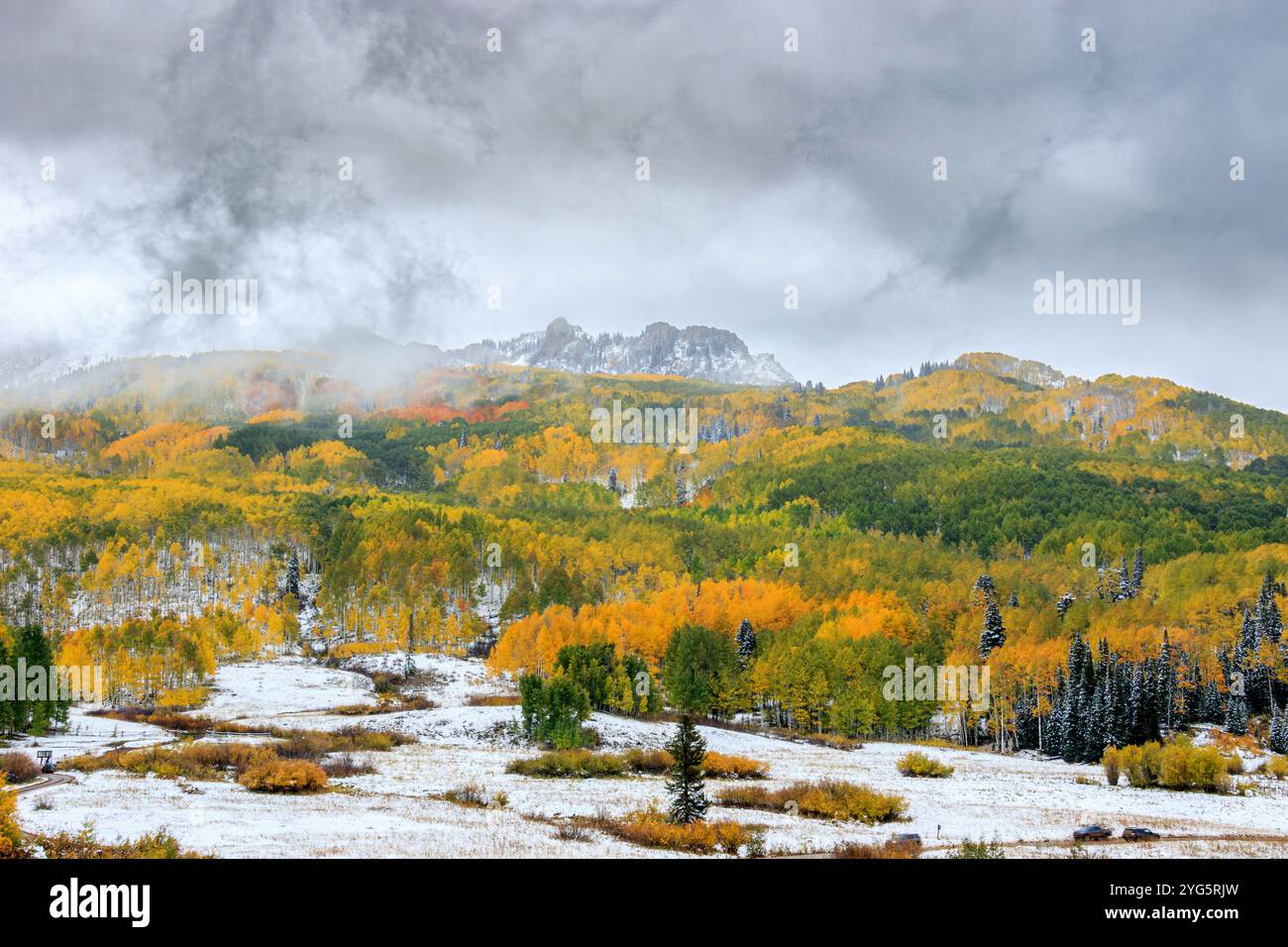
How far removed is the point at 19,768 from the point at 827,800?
1825 inches

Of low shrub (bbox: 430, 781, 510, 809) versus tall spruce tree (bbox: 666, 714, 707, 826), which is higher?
tall spruce tree (bbox: 666, 714, 707, 826)

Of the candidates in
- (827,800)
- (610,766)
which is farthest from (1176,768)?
(610,766)

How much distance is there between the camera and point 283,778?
50500 millimetres

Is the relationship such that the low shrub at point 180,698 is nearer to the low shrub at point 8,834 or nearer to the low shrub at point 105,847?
the low shrub at point 105,847

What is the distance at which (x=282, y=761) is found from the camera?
52844 mm

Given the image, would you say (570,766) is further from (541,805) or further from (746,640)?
(746,640)

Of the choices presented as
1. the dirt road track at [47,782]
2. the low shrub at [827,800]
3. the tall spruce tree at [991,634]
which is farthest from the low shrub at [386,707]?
the tall spruce tree at [991,634]

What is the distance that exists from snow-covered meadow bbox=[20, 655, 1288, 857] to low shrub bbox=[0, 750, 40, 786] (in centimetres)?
253

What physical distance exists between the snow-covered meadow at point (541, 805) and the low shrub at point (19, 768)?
2.53 meters

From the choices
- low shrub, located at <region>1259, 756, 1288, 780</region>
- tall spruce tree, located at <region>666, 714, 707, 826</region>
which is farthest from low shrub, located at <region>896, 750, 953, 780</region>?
tall spruce tree, located at <region>666, 714, 707, 826</region>

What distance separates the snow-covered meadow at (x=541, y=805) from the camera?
120 feet

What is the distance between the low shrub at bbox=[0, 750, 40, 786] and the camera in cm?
4856

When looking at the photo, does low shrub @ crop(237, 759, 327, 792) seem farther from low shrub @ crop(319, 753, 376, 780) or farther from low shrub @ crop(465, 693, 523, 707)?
low shrub @ crop(465, 693, 523, 707)
